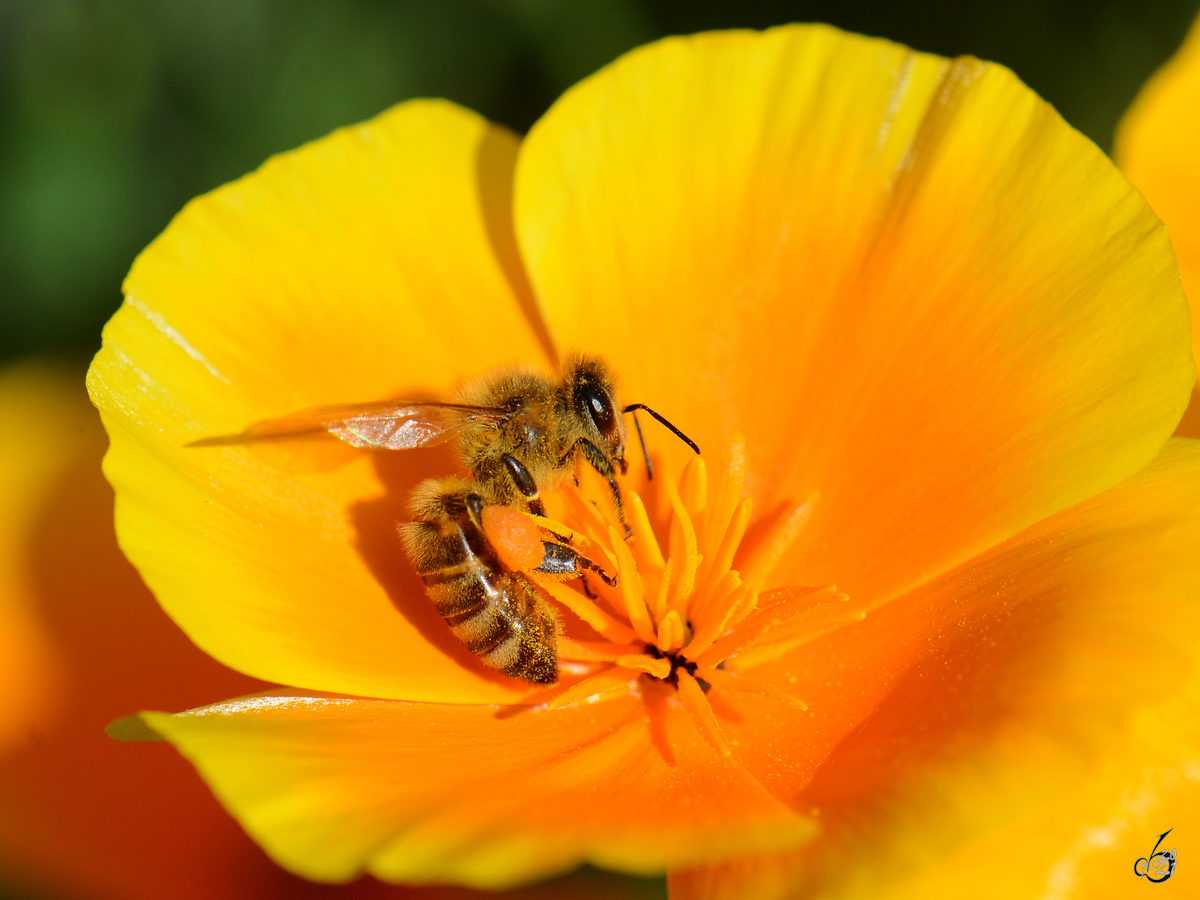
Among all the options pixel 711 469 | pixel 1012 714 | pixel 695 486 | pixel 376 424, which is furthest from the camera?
pixel 711 469

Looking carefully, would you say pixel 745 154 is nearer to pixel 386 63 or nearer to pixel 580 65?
pixel 580 65

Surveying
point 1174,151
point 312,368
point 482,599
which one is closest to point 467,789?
point 482,599

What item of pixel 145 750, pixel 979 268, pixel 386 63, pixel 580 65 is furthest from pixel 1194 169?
pixel 145 750

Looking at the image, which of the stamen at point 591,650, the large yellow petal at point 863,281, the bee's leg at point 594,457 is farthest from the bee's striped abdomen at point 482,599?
the large yellow petal at point 863,281

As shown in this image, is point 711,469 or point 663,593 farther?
point 711,469

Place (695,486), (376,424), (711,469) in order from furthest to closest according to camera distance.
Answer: (711,469), (695,486), (376,424)

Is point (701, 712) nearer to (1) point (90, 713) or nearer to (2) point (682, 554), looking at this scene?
(2) point (682, 554)

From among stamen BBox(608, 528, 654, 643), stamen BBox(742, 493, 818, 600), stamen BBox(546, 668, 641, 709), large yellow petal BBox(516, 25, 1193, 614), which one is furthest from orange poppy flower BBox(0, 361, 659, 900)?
large yellow petal BBox(516, 25, 1193, 614)
